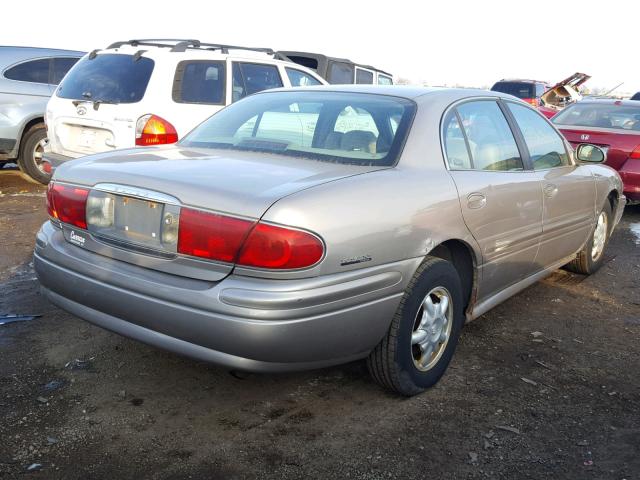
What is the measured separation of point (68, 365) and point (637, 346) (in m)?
3.31

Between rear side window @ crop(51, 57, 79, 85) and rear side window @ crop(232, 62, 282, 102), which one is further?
rear side window @ crop(51, 57, 79, 85)

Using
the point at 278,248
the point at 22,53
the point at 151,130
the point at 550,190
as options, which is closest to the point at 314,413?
the point at 278,248

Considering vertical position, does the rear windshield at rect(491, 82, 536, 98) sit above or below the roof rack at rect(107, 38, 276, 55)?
below

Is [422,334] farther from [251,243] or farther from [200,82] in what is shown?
[200,82]

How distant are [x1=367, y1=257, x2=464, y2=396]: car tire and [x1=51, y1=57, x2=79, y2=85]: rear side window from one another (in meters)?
7.70

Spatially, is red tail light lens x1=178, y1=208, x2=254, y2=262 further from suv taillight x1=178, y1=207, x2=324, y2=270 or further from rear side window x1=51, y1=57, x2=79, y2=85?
rear side window x1=51, y1=57, x2=79, y2=85

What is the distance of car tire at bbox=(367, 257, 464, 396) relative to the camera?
9.52 ft

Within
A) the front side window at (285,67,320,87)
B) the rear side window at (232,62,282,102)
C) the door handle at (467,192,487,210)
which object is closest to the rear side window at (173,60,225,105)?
the rear side window at (232,62,282,102)

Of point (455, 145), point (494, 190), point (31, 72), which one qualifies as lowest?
point (31, 72)

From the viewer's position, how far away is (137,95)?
6.04m

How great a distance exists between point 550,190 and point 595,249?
1.57 m

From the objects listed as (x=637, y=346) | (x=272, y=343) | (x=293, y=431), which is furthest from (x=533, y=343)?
(x=272, y=343)

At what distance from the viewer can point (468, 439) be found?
109 inches

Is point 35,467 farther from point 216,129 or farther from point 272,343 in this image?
point 216,129
